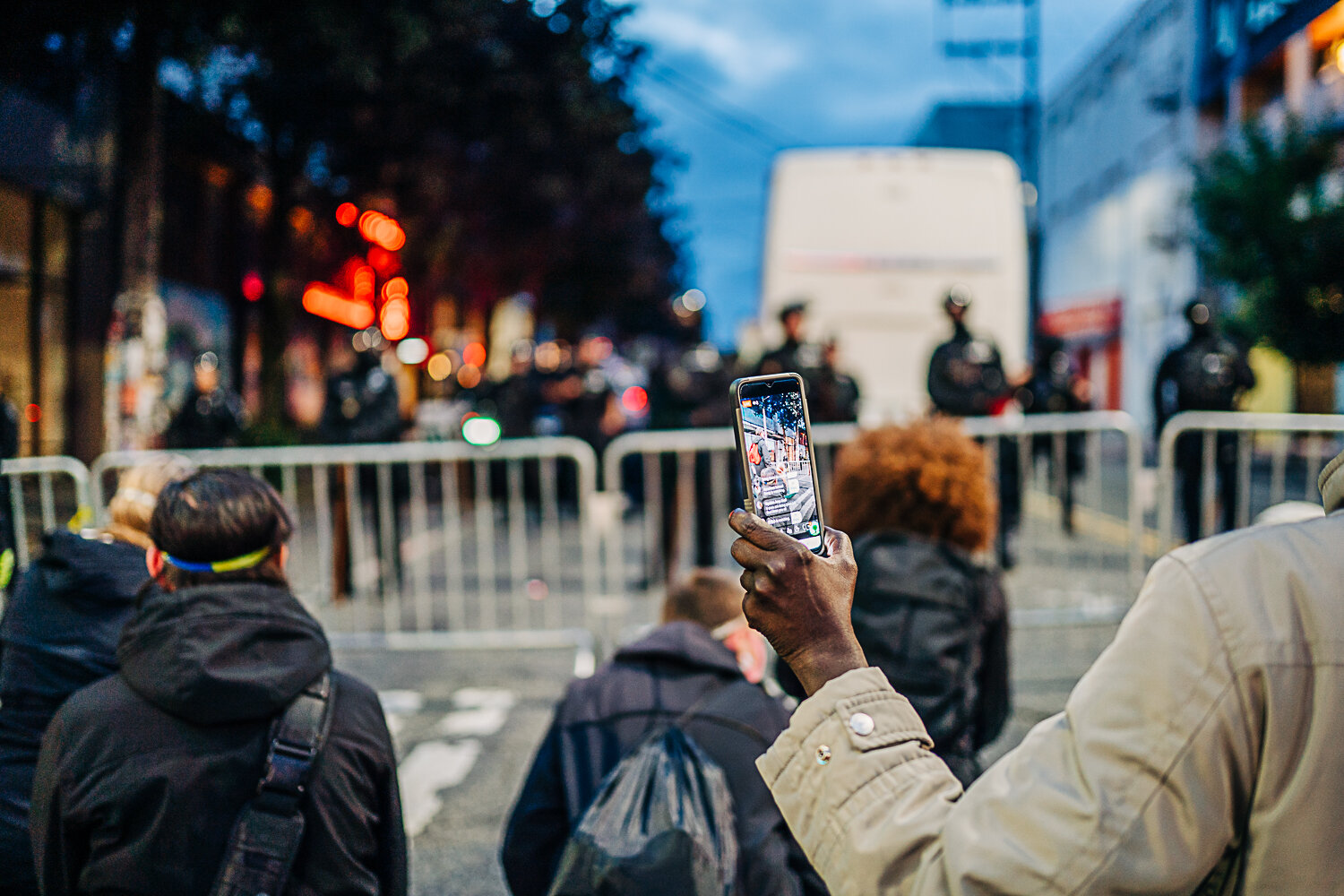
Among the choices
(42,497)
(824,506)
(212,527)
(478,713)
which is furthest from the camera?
(478,713)

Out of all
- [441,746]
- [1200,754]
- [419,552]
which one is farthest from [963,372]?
[1200,754]

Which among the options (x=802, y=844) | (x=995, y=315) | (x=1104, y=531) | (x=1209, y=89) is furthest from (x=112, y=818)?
(x=1209, y=89)

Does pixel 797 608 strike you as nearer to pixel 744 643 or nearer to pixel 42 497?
pixel 744 643

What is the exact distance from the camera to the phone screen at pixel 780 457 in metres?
1.41

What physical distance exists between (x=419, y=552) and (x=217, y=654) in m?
8.73

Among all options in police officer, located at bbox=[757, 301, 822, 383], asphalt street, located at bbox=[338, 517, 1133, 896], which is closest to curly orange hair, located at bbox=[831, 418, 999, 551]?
asphalt street, located at bbox=[338, 517, 1133, 896]

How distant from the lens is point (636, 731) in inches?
95.7

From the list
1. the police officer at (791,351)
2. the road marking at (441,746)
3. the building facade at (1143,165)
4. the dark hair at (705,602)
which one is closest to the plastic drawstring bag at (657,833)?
the dark hair at (705,602)

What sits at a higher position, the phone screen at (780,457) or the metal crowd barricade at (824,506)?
the phone screen at (780,457)

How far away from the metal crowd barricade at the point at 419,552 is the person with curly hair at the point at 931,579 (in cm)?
270

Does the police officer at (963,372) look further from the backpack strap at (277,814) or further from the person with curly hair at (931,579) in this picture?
the backpack strap at (277,814)

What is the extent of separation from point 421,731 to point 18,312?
9659 millimetres

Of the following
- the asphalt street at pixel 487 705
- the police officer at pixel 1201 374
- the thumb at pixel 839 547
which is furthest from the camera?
the police officer at pixel 1201 374

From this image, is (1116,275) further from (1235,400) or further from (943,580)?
(943,580)
